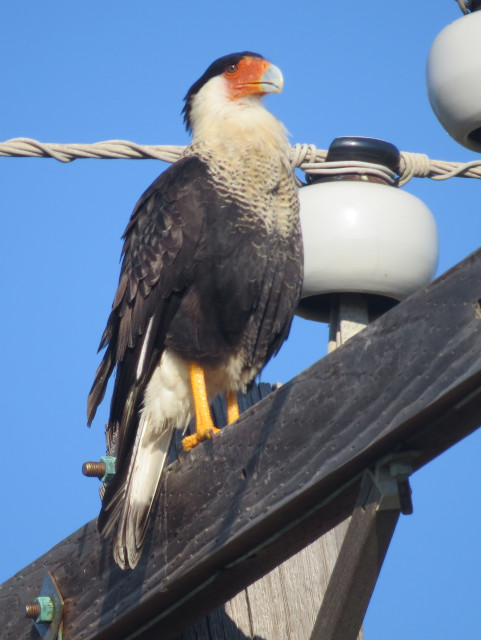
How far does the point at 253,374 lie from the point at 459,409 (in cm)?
188

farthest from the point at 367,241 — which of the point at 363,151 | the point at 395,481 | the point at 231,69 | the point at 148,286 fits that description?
the point at 231,69

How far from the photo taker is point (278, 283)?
3654 mm

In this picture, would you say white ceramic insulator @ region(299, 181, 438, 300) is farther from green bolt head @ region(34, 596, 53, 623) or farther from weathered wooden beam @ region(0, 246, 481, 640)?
green bolt head @ region(34, 596, 53, 623)

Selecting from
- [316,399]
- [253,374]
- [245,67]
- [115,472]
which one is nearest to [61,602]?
[115,472]

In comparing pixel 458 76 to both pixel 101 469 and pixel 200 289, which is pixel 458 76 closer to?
pixel 200 289

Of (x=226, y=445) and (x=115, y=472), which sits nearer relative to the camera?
(x=226, y=445)

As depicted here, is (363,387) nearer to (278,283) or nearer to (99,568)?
(99,568)

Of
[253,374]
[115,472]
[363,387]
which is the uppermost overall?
[253,374]

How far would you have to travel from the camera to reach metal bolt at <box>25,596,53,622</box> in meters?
2.72

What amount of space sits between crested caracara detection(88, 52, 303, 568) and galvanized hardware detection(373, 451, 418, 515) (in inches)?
46.1

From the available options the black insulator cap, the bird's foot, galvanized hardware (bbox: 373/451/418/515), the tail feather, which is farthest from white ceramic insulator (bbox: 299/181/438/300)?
galvanized hardware (bbox: 373/451/418/515)

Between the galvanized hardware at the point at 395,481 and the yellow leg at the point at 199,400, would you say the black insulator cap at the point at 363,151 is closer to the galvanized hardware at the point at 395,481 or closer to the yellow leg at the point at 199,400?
the yellow leg at the point at 199,400

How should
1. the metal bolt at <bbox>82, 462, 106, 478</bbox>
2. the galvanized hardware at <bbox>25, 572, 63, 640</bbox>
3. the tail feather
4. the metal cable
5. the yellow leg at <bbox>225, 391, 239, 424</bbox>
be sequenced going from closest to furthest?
the tail feather → the galvanized hardware at <bbox>25, 572, 63, 640</bbox> → the metal bolt at <bbox>82, 462, 106, 478</bbox> → the yellow leg at <bbox>225, 391, 239, 424</bbox> → the metal cable

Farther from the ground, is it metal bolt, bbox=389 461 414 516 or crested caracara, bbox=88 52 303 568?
crested caracara, bbox=88 52 303 568
